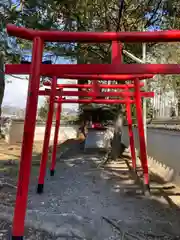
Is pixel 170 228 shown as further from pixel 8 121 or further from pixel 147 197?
pixel 8 121

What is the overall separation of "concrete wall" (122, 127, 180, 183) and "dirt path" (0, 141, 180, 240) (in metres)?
0.95

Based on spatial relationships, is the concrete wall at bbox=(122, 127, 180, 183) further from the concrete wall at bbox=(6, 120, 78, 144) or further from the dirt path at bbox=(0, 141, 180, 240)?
the concrete wall at bbox=(6, 120, 78, 144)

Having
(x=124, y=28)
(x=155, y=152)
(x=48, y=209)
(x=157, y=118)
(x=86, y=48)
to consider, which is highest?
(x=124, y=28)

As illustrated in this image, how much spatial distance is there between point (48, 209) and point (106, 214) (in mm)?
851

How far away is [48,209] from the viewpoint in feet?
15.5

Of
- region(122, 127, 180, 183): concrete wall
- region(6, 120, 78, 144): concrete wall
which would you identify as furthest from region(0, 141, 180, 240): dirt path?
region(6, 120, 78, 144): concrete wall

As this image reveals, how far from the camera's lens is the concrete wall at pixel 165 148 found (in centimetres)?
689

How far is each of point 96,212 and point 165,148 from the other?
12.2 ft

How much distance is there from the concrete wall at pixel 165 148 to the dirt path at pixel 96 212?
0.95 metres

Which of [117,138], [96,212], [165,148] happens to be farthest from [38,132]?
[96,212]

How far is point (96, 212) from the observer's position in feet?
15.2

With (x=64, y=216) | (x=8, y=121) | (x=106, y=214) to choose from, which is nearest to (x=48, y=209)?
(x=64, y=216)

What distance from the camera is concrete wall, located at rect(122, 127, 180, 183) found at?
22.6ft

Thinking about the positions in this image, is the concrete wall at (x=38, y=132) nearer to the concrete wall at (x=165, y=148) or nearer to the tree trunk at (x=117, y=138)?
the tree trunk at (x=117, y=138)
